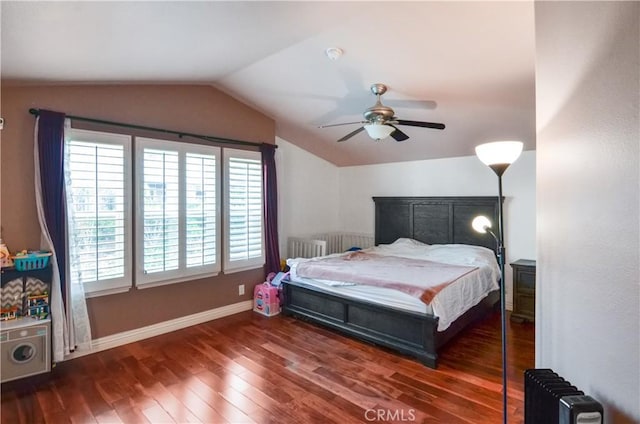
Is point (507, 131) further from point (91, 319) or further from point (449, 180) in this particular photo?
point (91, 319)

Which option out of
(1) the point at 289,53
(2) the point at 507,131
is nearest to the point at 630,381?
(1) the point at 289,53

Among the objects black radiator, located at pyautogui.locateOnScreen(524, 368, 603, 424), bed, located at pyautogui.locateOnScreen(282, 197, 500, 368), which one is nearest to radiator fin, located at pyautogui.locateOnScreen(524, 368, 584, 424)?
black radiator, located at pyautogui.locateOnScreen(524, 368, 603, 424)

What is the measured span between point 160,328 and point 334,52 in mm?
3309

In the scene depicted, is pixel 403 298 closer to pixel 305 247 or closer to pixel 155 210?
pixel 305 247

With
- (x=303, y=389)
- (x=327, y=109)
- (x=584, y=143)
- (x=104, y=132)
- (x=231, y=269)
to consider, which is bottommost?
(x=303, y=389)

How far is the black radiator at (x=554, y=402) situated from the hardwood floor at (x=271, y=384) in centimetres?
103

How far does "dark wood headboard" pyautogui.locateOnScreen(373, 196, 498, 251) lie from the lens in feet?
14.8

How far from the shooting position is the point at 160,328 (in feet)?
11.9

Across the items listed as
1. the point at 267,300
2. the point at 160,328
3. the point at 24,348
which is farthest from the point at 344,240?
the point at 24,348

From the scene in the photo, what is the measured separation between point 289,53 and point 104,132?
75.2 inches

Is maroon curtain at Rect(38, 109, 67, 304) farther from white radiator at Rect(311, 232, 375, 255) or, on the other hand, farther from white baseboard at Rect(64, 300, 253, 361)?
white radiator at Rect(311, 232, 375, 255)

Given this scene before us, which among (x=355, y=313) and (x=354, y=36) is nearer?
(x=354, y=36)

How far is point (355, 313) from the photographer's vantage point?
3.43m

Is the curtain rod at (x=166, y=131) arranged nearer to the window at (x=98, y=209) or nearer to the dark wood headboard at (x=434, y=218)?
the window at (x=98, y=209)
